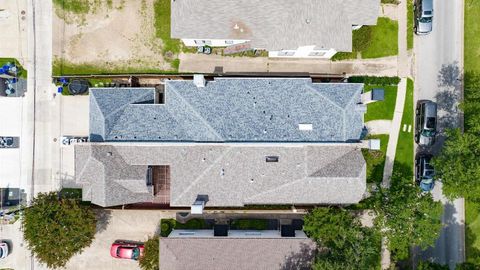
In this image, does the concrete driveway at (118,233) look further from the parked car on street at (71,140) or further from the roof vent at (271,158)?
the roof vent at (271,158)

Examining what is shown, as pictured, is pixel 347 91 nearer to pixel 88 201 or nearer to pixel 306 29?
pixel 306 29

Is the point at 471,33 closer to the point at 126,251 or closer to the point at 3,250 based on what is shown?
the point at 126,251

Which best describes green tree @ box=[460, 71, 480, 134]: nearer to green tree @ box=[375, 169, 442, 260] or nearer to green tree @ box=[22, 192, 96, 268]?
Answer: green tree @ box=[375, 169, 442, 260]

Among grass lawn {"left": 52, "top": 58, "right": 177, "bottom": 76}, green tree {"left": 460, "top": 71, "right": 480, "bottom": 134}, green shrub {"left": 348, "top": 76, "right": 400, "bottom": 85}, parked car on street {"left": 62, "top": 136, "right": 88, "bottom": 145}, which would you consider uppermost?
grass lawn {"left": 52, "top": 58, "right": 177, "bottom": 76}

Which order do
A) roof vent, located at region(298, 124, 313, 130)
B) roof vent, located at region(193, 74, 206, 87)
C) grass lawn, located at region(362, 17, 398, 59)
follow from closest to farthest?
1. roof vent, located at region(193, 74, 206, 87)
2. roof vent, located at region(298, 124, 313, 130)
3. grass lawn, located at region(362, 17, 398, 59)

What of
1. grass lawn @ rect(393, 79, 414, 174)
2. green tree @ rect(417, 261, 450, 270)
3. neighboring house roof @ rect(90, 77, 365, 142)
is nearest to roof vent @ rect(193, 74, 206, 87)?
neighboring house roof @ rect(90, 77, 365, 142)

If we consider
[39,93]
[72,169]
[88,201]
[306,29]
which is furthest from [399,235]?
[39,93]

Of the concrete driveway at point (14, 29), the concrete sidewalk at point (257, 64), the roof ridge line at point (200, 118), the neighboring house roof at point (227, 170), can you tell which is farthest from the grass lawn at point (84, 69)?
the neighboring house roof at point (227, 170)
